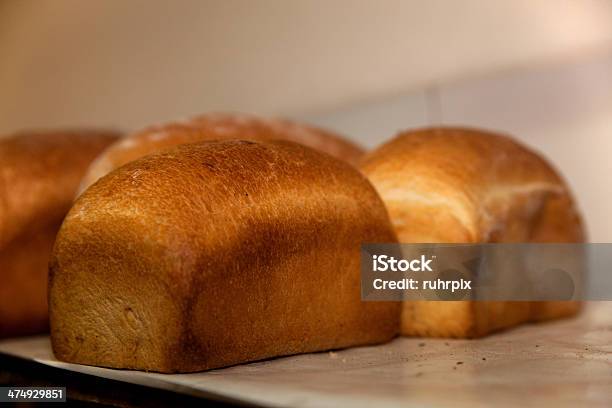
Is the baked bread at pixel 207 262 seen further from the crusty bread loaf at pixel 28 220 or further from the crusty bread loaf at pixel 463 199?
the crusty bread loaf at pixel 28 220

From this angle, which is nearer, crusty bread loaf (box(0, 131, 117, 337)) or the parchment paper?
the parchment paper

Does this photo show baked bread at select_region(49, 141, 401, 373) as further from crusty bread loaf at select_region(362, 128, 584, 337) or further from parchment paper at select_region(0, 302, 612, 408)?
crusty bread loaf at select_region(362, 128, 584, 337)

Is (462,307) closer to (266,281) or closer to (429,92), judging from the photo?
(266,281)

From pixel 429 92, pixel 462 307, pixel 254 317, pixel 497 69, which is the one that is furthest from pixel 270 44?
pixel 254 317

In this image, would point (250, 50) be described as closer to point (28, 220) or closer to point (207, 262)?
point (28, 220)

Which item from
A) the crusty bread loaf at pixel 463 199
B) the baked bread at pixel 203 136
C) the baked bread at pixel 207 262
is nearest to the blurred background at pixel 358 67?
the crusty bread loaf at pixel 463 199

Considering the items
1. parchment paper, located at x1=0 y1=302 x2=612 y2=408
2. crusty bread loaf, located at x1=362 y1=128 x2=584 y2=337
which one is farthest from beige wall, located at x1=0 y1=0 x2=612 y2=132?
parchment paper, located at x1=0 y1=302 x2=612 y2=408
